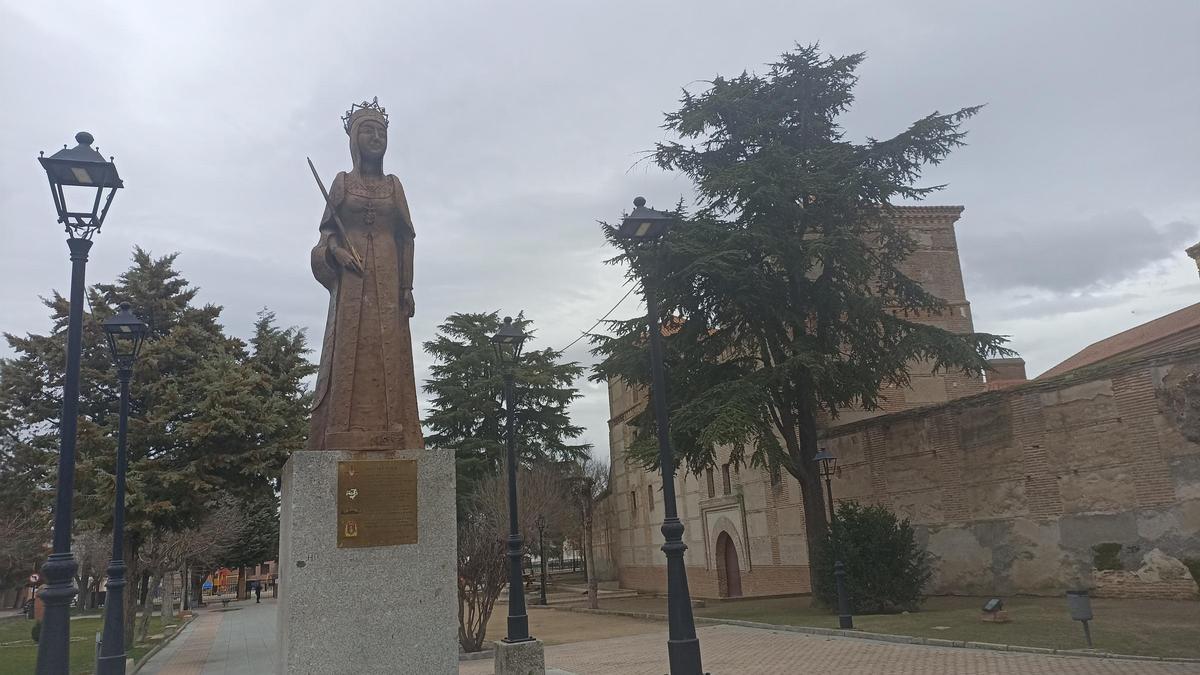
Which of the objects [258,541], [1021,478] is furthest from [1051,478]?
[258,541]

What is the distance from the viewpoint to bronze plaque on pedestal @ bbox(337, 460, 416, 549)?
645 cm

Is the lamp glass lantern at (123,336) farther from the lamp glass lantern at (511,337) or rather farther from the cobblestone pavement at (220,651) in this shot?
the cobblestone pavement at (220,651)

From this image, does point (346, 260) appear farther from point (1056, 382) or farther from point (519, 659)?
point (1056, 382)

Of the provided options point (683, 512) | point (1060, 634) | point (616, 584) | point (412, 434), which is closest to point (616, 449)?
point (616, 584)

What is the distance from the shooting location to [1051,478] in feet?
55.2

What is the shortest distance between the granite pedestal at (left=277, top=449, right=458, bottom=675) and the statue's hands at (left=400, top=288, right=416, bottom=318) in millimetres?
1441

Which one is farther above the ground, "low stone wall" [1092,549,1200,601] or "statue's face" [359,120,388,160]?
"statue's face" [359,120,388,160]

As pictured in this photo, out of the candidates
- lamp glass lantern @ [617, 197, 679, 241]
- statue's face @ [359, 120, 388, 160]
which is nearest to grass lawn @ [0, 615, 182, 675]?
statue's face @ [359, 120, 388, 160]

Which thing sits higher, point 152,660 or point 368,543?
point 368,543

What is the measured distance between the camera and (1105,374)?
52.3ft

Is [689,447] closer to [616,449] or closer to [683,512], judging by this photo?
[683,512]

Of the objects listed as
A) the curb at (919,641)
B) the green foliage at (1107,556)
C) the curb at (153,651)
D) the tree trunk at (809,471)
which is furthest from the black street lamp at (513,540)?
the green foliage at (1107,556)

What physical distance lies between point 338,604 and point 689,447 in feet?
43.2

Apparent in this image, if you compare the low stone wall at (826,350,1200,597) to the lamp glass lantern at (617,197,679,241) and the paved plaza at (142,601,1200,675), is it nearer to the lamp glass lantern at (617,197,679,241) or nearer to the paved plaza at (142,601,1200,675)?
the paved plaza at (142,601,1200,675)
